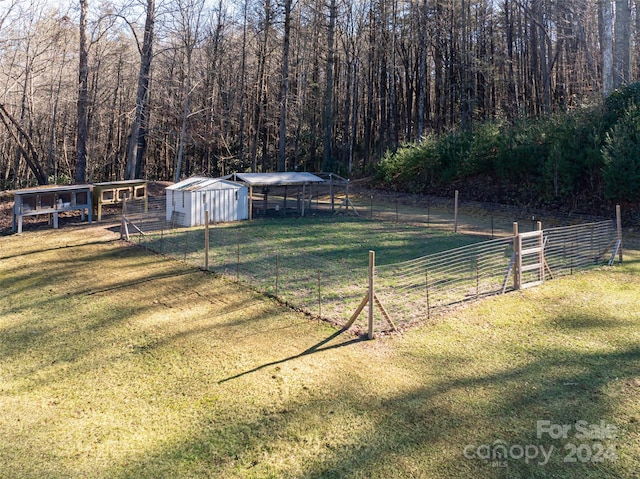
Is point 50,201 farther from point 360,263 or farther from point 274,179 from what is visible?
point 360,263

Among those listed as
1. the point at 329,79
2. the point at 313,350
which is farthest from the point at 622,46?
the point at 313,350

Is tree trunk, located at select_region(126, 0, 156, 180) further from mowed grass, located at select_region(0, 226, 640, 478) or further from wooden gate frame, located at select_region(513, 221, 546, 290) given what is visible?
wooden gate frame, located at select_region(513, 221, 546, 290)

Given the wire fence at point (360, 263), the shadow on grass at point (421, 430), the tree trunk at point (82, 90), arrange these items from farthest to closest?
the tree trunk at point (82, 90) → the wire fence at point (360, 263) → the shadow on grass at point (421, 430)

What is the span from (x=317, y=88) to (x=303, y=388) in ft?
128

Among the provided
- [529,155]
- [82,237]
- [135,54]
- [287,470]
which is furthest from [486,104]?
[287,470]

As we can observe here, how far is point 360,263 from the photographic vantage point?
14203 mm

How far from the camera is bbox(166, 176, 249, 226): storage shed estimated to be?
21078 mm

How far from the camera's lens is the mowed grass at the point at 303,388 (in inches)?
207

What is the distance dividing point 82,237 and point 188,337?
39.0 ft

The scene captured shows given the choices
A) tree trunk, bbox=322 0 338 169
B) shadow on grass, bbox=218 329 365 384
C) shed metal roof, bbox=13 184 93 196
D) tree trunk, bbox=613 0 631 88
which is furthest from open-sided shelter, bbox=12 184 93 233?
tree trunk, bbox=613 0 631 88

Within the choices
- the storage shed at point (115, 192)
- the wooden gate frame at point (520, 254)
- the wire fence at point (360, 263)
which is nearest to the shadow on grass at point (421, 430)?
the wire fence at point (360, 263)

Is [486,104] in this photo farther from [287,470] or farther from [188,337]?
[287,470]

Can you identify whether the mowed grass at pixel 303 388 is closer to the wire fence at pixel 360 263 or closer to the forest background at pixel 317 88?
Result: the wire fence at pixel 360 263

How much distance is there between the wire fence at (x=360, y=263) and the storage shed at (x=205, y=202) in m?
0.81
